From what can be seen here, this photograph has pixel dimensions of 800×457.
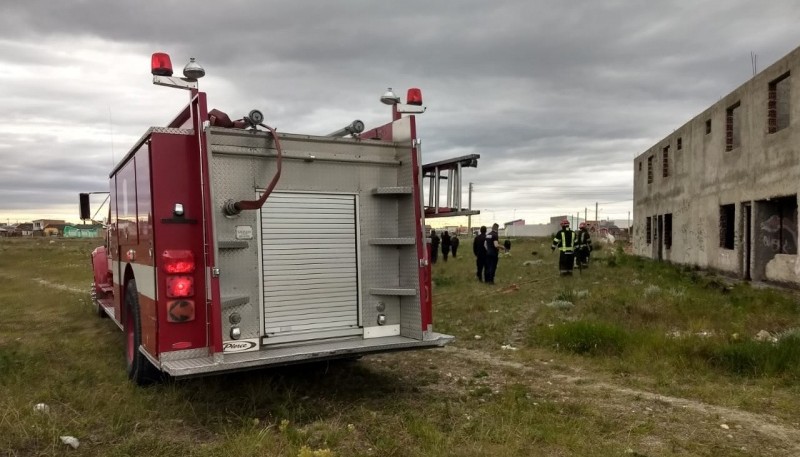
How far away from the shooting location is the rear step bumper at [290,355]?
481cm

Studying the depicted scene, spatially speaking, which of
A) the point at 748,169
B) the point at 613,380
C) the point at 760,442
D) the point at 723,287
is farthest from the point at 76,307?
the point at 748,169

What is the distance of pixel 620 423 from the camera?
5.07 m

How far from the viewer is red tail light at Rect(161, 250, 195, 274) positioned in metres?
4.97

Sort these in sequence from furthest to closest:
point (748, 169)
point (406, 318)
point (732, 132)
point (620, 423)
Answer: point (732, 132) → point (748, 169) → point (406, 318) → point (620, 423)

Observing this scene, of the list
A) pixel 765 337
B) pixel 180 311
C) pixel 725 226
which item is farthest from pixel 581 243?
pixel 180 311

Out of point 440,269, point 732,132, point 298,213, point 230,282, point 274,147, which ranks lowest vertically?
point 440,269

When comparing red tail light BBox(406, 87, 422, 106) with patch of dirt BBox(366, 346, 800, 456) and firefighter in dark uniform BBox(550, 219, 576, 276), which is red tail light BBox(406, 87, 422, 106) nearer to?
patch of dirt BBox(366, 346, 800, 456)

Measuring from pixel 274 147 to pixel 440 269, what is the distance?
54.1ft

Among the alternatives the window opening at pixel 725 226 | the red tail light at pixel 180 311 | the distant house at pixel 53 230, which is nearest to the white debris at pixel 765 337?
the red tail light at pixel 180 311

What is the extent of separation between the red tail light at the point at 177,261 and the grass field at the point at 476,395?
4.27 ft

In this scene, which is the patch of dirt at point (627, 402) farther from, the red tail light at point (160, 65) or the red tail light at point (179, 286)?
the red tail light at point (160, 65)

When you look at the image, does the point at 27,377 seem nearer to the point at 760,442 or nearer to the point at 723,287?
the point at 760,442

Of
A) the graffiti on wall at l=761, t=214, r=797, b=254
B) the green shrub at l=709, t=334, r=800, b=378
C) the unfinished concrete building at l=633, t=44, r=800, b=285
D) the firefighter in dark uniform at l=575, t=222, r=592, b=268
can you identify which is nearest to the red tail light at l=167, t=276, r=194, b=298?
the green shrub at l=709, t=334, r=800, b=378

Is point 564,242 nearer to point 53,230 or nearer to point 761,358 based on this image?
point 761,358
